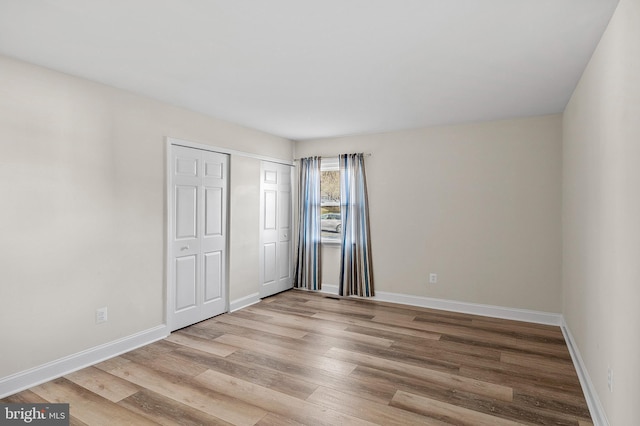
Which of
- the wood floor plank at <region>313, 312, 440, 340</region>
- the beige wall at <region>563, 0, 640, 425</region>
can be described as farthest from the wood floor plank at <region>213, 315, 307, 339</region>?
the beige wall at <region>563, 0, 640, 425</region>

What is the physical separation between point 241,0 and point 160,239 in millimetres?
2706

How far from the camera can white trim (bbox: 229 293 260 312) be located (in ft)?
15.8

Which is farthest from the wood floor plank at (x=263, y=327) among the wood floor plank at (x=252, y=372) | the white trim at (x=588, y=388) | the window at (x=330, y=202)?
the white trim at (x=588, y=388)

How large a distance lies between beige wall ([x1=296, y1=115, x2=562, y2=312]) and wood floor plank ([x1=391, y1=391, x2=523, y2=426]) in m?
2.48

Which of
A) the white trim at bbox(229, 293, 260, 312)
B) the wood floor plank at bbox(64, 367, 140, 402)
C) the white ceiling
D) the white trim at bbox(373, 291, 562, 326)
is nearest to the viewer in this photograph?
the white ceiling

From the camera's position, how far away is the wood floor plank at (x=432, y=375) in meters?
2.73

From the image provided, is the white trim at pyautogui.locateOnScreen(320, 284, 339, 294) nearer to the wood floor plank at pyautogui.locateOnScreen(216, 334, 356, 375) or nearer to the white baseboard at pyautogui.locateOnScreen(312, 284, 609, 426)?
the white baseboard at pyautogui.locateOnScreen(312, 284, 609, 426)

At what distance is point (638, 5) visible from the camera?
163 centimetres

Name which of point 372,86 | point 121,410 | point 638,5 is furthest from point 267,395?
point 638,5

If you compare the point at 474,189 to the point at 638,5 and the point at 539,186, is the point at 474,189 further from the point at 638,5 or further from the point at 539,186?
the point at 638,5

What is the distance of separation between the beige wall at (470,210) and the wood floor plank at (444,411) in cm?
248

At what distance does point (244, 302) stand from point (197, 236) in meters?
1.29

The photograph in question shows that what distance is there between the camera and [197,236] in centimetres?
429

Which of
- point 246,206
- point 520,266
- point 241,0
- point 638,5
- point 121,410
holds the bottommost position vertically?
point 121,410
